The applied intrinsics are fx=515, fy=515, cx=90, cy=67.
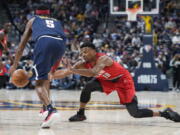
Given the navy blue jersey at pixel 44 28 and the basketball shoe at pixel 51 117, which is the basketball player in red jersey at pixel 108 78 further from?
the basketball shoe at pixel 51 117

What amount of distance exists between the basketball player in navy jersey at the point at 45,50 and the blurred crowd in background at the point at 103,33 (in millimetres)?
11535

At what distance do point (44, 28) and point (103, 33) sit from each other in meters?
18.3

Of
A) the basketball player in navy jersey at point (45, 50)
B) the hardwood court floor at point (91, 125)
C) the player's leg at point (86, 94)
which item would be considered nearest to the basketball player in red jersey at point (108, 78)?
the player's leg at point (86, 94)

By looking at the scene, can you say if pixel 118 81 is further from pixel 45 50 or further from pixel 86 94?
pixel 45 50

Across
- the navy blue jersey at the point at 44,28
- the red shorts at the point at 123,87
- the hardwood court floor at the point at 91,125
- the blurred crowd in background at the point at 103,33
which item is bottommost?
the blurred crowd in background at the point at 103,33

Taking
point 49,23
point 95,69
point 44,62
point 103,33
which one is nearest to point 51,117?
point 44,62

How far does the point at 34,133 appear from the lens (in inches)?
265

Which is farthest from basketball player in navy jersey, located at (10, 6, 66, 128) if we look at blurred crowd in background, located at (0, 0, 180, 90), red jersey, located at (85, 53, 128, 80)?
blurred crowd in background, located at (0, 0, 180, 90)

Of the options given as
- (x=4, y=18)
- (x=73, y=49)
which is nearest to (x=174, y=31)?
(x=73, y=49)

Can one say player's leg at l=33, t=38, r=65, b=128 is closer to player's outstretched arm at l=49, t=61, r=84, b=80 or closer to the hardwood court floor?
the hardwood court floor

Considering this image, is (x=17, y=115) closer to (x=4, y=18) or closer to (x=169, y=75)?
(x=169, y=75)

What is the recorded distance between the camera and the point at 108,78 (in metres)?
8.19

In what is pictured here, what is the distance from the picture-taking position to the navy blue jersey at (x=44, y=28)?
736cm

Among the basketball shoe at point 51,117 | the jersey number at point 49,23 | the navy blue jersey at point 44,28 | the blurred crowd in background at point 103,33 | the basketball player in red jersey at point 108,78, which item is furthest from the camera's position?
the blurred crowd in background at point 103,33
